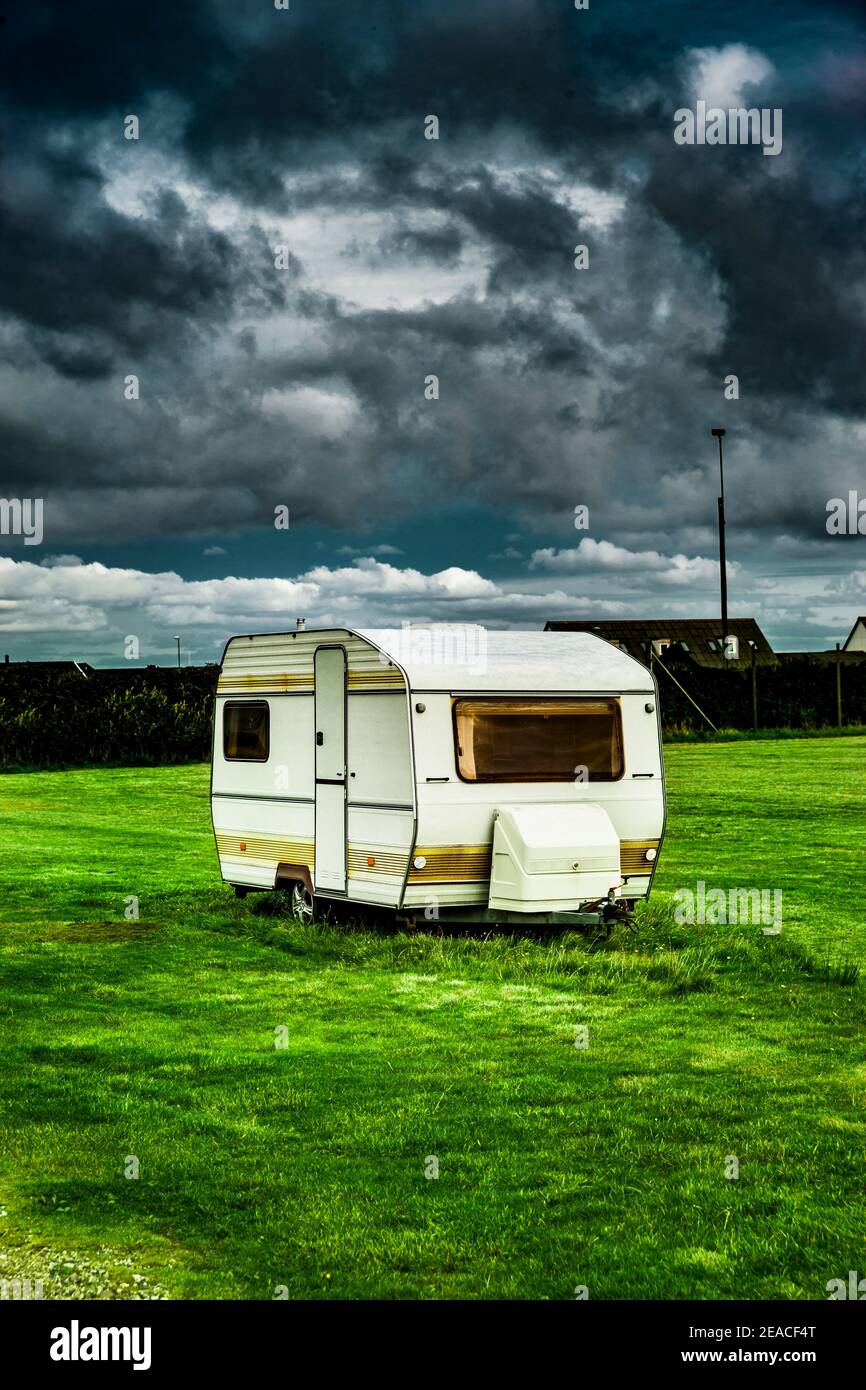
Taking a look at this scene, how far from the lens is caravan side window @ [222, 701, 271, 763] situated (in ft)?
47.5

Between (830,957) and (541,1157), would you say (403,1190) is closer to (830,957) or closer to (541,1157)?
(541,1157)

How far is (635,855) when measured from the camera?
516 inches

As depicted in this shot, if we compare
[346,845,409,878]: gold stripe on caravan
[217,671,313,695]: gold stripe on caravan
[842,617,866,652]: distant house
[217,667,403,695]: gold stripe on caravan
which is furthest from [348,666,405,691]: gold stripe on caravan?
[842,617,866,652]: distant house

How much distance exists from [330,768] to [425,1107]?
6.11m

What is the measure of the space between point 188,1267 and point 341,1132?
5.81 ft

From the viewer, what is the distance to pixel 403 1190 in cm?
618

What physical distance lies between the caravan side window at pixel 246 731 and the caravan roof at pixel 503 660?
6.65 ft

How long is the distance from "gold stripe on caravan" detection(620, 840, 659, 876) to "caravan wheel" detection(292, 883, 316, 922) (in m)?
2.96

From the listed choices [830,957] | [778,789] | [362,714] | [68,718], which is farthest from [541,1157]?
[68,718]

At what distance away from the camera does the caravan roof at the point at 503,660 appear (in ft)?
41.1
